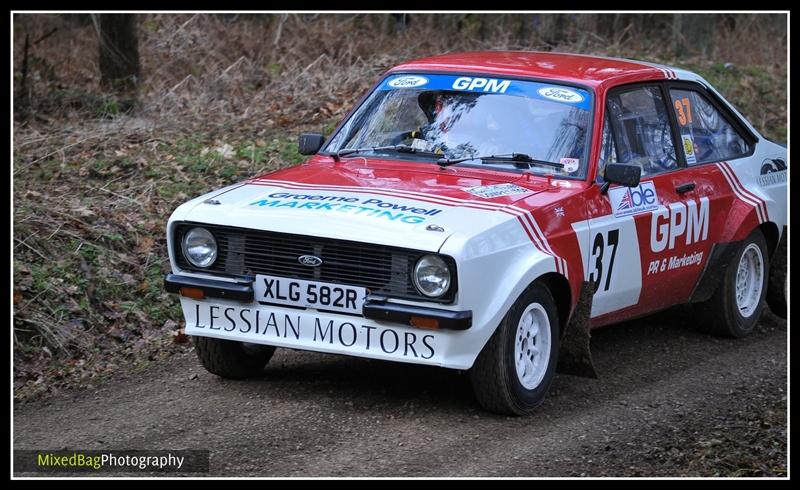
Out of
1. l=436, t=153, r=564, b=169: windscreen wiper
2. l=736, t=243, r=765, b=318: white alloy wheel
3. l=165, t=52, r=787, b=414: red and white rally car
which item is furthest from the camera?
l=736, t=243, r=765, b=318: white alloy wheel

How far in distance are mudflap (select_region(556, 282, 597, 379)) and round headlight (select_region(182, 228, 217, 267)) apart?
6.70 feet

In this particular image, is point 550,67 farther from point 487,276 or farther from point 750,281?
point 750,281

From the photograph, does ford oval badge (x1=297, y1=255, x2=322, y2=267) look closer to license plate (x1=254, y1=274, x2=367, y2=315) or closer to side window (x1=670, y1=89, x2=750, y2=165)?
license plate (x1=254, y1=274, x2=367, y2=315)

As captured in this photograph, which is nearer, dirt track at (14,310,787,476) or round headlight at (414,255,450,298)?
dirt track at (14,310,787,476)

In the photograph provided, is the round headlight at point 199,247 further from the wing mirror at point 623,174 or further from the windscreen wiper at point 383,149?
the wing mirror at point 623,174

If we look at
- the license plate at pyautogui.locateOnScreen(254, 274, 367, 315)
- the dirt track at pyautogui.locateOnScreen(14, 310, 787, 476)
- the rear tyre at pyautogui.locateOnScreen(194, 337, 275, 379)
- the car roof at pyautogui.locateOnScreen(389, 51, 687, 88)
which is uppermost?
the car roof at pyautogui.locateOnScreen(389, 51, 687, 88)

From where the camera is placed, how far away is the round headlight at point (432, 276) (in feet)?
18.6

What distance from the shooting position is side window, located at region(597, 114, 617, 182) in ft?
22.4

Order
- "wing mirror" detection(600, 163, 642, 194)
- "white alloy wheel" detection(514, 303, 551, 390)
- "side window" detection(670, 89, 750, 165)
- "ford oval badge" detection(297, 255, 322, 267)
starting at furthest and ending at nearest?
"side window" detection(670, 89, 750, 165) → "wing mirror" detection(600, 163, 642, 194) → "white alloy wheel" detection(514, 303, 551, 390) → "ford oval badge" detection(297, 255, 322, 267)

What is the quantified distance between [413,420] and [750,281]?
3517mm

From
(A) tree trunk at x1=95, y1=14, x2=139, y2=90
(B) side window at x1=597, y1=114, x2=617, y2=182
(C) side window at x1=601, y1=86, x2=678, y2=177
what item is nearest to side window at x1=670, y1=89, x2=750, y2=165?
(C) side window at x1=601, y1=86, x2=678, y2=177

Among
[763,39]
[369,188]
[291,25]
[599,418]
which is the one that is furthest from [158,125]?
[763,39]

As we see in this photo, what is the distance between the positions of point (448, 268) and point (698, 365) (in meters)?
2.74

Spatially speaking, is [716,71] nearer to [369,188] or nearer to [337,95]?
[337,95]
